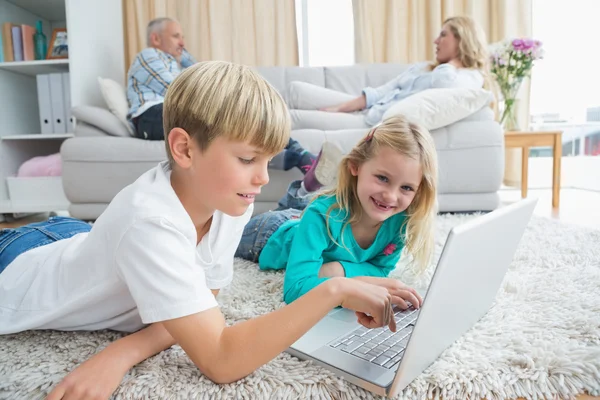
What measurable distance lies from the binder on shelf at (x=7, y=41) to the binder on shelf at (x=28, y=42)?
2.6 inches

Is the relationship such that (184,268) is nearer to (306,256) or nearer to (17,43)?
(306,256)

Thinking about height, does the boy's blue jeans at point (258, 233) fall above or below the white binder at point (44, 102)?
below

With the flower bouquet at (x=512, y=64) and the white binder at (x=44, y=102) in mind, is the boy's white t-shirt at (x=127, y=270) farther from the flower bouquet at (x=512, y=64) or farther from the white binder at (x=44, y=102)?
the flower bouquet at (x=512, y=64)

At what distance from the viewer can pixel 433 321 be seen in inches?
21.3

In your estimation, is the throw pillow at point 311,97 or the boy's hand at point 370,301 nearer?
the boy's hand at point 370,301

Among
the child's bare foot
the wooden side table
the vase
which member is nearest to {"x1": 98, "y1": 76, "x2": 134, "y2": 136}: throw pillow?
the child's bare foot

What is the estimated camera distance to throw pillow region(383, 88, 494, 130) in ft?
6.34

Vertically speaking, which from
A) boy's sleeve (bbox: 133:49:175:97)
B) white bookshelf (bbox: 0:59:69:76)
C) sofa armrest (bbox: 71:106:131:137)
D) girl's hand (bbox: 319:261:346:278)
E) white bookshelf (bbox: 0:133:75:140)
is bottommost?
girl's hand (bbox: 319:261:346:278)

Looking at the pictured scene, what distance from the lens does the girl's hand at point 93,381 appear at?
58cm

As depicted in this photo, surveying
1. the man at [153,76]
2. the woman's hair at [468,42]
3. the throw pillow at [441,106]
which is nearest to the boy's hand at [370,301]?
the throw pillow at [441,106]

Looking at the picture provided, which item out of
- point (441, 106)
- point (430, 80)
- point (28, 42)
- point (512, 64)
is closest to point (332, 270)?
point (441, 106)

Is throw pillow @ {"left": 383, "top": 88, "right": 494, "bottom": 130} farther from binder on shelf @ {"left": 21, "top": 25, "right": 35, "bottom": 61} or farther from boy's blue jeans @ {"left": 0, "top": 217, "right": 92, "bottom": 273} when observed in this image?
binder on shelf @ {"left": 21, "top": 25, "right": 35, "bottom": 61}

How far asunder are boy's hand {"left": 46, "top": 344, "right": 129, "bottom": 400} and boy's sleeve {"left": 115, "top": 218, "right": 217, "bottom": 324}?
0.11 metres

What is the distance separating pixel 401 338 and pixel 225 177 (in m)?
0.37
